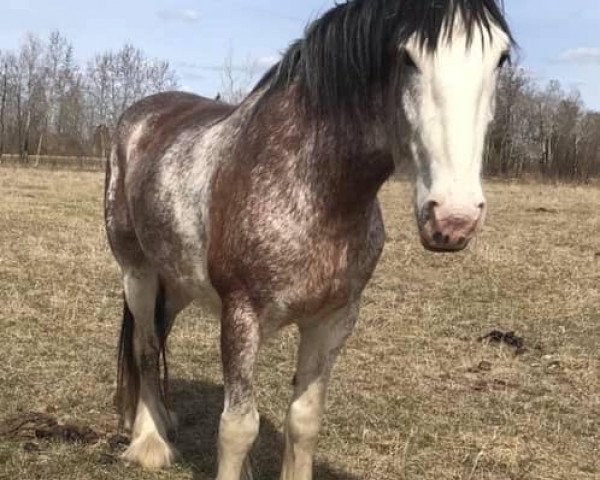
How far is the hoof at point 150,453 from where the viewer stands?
3.80m

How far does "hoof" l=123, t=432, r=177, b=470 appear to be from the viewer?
380 centimetres

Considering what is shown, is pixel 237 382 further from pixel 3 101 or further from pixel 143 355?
pixel 3 101

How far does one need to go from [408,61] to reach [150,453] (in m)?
2.51

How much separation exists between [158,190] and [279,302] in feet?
3.32

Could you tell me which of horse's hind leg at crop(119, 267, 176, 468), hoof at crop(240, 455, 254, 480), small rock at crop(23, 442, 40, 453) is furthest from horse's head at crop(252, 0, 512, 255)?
small rock at crop(23, 442, 40, 453)

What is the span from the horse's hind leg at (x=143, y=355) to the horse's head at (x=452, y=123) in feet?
7.24

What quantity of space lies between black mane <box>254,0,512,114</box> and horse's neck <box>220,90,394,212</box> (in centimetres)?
10

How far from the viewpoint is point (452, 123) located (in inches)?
82.7

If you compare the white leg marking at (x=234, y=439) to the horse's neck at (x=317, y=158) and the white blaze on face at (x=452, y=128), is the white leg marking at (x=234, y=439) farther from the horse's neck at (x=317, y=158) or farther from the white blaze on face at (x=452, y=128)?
the white blaze on face at (x=452, y=128)

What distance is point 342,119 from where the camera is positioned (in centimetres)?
266

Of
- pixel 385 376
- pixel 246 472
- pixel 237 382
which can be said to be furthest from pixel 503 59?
pixel 385 376

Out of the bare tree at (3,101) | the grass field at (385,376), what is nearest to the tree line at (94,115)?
the bare tree at (3,101)

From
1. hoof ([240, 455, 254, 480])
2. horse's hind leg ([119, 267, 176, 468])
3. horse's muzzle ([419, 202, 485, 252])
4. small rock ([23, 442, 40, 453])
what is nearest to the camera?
horse's muzzle ([419, 202, 485, 252])

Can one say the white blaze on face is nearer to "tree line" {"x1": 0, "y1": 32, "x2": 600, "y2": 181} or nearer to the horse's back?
the horse's back
